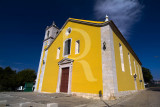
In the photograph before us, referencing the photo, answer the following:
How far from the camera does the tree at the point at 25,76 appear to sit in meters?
29.5

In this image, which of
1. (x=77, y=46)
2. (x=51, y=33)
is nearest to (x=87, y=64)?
(x=77, y=46)

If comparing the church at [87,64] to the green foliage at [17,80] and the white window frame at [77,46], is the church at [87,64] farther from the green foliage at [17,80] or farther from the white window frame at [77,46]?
the green foliage at [17,80]

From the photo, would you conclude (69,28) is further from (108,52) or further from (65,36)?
(108,52)

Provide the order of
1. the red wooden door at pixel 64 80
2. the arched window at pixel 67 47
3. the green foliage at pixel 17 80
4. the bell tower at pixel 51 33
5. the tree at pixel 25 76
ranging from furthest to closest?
1. the tree at pixel 25 76
2. the green foliage at pixel 17 80
3. the bell tower at pixel 51 33
4. the arched window at pixel 67 47
5. the red wooden door at pixel 64 80

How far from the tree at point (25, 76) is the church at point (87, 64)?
1889 centimetres

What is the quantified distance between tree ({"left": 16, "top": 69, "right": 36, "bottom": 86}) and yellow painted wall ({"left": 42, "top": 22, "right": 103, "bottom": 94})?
2052 centimetres

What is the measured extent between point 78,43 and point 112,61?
5.05m

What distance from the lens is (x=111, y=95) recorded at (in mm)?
7234

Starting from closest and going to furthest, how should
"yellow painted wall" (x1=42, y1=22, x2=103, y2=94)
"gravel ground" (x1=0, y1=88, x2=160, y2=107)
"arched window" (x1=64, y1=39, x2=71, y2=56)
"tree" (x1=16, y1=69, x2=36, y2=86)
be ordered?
1. "gravel ground" (x1=0, y1=88, x2=160, y2=107)
2. "yellow painted wall" (x1=42, y1=22, x2=103, y2=94)
3. "arched window" (x1=64, y1=39, x2=71, y2=56)
4. "tree" (x1=16, y1=69, x2=36, y2=86)

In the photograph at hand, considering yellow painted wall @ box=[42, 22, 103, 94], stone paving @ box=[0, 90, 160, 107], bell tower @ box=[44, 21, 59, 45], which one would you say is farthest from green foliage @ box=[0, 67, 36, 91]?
stone paving @ box=[0, 90, 160, 107]

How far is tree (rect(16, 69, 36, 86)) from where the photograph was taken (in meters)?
29.5

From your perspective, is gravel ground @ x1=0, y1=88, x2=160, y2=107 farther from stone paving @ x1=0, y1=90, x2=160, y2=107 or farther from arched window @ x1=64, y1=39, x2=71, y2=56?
arched window @ x1=64, y1=39, x2=71, y2=56

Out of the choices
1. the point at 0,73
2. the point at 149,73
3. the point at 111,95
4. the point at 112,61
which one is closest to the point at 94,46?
the point at 112,61

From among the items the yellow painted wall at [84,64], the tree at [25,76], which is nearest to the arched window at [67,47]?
the yellow painted wall at [84,64]
